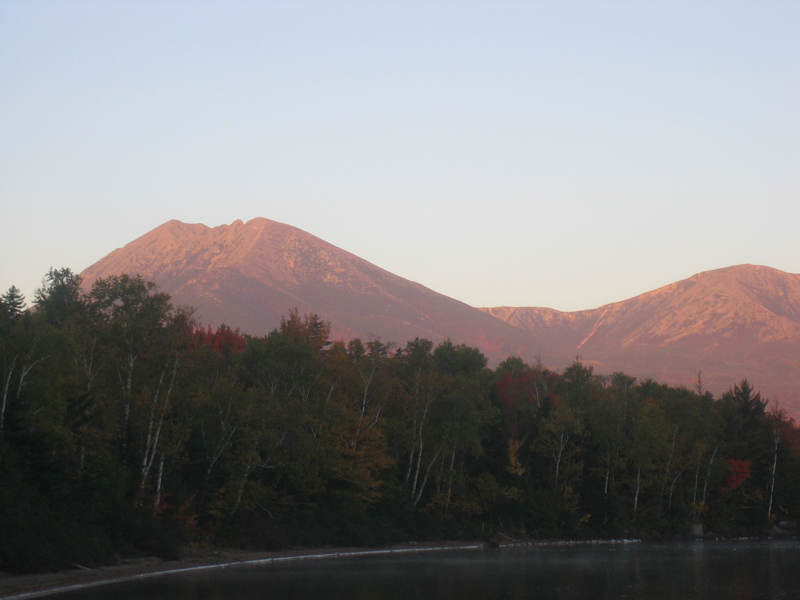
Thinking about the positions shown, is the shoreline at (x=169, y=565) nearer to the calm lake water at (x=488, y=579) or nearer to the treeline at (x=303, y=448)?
the treeline at (x=303, y=448)

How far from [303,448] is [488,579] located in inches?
656

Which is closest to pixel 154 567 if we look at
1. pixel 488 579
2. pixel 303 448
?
pixel 303 448

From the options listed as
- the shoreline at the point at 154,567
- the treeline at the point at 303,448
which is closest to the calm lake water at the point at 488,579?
the shoreline at the point at 154,567

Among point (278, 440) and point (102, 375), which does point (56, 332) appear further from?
point (278, 440)

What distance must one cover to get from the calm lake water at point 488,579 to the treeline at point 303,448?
15.9 feet

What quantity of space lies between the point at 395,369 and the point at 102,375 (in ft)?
96.0

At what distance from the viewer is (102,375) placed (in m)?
48.4

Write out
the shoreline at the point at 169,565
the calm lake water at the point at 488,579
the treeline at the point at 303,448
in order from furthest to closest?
1. the treeline at the point at 303,448
2. the calm lake water at the point at 488,579
3. the shoreline at the point at 169,565

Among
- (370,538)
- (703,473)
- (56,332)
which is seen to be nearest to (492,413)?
(370,538)

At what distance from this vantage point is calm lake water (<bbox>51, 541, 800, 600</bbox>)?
34.2 m

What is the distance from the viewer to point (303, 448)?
53.9 meters

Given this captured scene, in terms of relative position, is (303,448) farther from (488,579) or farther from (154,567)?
(488,579)

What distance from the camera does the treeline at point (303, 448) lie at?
1577 inches

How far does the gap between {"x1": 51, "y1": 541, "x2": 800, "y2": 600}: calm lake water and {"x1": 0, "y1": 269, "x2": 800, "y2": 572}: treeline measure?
4840 millimetres
